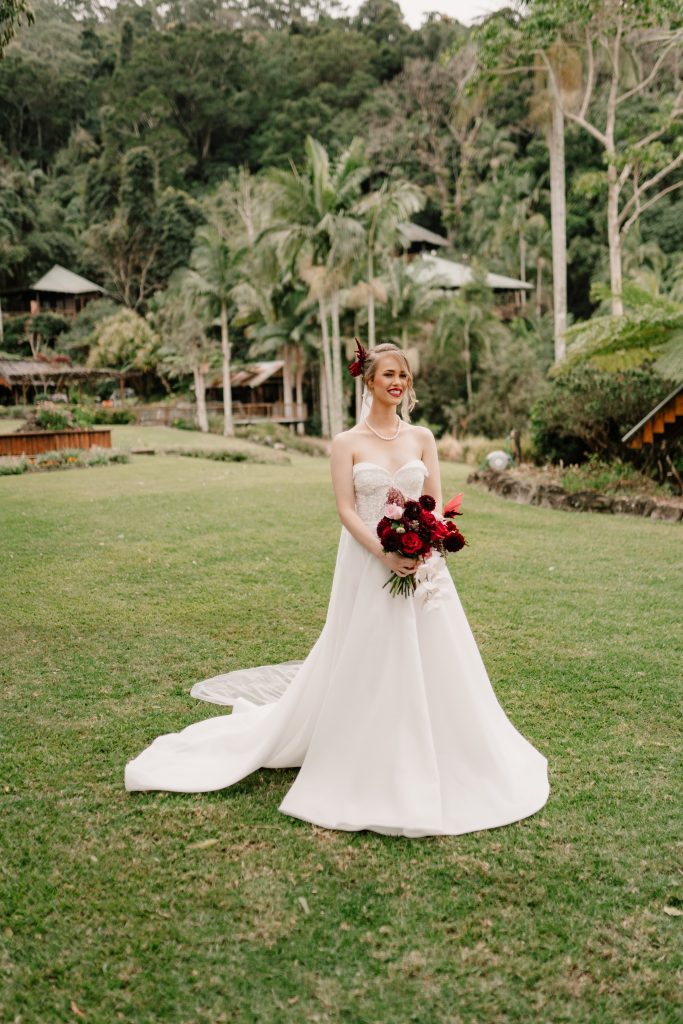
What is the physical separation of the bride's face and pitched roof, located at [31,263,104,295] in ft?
162

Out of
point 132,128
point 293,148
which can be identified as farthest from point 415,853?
point 132,128

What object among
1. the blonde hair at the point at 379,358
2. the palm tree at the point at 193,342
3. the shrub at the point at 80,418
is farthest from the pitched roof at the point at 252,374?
the blonde hair at the point at 379,358

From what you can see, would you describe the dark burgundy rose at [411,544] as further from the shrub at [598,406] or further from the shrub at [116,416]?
the shrub at [116,416]

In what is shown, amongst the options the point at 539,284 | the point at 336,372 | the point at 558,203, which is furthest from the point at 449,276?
the point at 558,203

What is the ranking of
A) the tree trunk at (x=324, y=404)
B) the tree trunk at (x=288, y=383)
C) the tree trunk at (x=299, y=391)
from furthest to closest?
1. the tree trunk at (x=288, y=383)
2. the tree trunk at (x=299, y=391)
3. the tree trunk at (x=324, y=404)

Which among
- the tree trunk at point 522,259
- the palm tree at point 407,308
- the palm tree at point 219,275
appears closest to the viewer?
the palm tree at point 219,275

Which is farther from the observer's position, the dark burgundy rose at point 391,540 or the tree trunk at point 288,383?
the tree trunk at point 288,383

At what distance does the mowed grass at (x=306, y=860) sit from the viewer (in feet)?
8.79

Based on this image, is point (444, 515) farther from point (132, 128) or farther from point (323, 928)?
point (132, 128)

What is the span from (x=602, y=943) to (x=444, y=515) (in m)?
1.99

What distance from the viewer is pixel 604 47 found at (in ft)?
69.9

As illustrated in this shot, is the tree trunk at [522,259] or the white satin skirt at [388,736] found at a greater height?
the tree trunk at [522,259]

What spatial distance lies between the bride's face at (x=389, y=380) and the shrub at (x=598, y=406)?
429 inches

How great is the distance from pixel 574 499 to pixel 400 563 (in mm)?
9610
